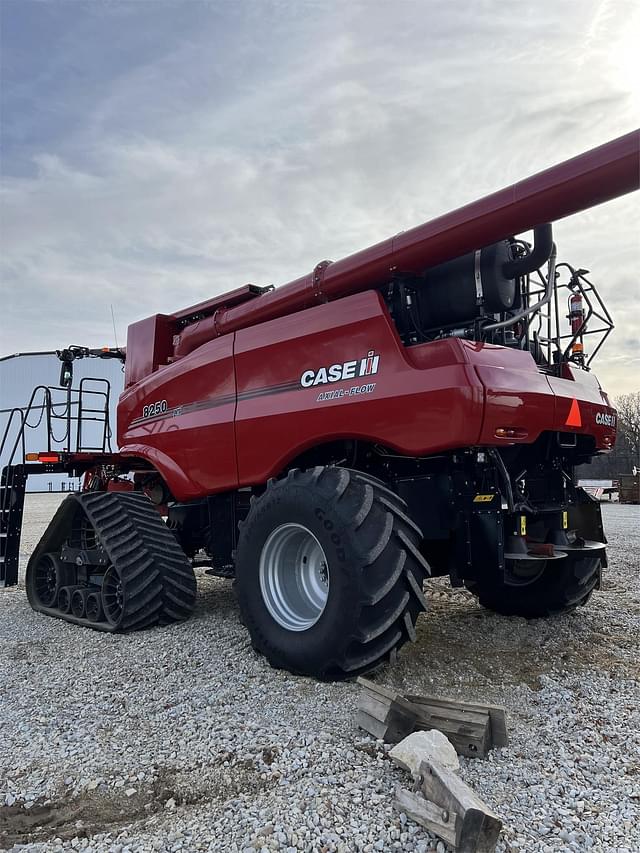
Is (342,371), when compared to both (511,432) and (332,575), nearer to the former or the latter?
(511,432)

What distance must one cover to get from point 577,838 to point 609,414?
11.9ft

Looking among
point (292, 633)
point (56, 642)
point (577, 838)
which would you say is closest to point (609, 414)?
point (292, 633)

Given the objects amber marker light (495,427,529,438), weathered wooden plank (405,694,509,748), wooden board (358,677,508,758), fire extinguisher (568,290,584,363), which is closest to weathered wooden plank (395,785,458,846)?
wooden board (358,677,508,758)

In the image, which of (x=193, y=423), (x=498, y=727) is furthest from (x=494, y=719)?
(x=193, y=423)

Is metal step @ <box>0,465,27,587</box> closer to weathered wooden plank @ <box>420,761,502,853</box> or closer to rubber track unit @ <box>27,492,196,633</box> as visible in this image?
rubber track unit @ <box>27,492,196,633</box>

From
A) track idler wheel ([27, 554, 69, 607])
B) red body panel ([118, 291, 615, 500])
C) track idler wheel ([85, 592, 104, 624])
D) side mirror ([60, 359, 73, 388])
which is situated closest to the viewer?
red body panel ([118, 291, 615, 500])

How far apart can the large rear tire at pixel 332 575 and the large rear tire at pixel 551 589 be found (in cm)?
162

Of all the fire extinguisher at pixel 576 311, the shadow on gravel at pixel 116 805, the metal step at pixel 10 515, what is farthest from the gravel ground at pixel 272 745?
the fire extinguisher at pixel 576 311

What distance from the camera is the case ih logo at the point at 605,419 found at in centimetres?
523

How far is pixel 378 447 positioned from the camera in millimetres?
4836

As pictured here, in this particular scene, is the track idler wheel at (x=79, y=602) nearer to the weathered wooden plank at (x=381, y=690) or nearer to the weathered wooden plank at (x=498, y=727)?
the weathered wooden plank at (x=381, y=690)

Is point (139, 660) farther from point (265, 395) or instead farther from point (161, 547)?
point (265, 395)

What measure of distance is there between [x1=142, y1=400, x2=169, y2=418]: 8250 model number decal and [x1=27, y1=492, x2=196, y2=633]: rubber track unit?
804mm

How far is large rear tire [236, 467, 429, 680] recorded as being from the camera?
3926 millimetres
